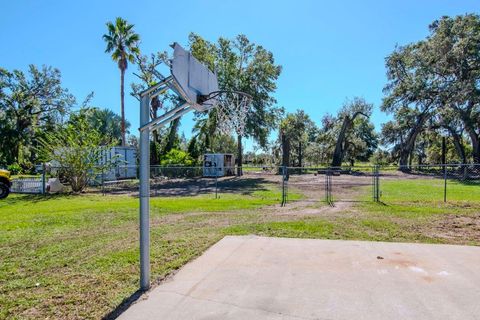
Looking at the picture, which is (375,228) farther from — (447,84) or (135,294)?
(447,84)

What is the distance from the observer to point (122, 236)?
6691mm

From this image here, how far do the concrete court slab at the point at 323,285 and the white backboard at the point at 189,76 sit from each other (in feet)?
7.08

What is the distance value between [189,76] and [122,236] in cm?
405

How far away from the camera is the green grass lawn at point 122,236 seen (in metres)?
3.71

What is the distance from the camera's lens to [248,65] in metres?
30.4

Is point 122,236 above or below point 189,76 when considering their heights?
below

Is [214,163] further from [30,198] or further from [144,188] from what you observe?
[144,188]

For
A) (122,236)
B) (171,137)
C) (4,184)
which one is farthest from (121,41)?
(122,236)

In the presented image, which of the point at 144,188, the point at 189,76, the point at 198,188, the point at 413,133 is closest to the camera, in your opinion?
the point at 144,188

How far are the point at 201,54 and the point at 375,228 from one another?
2444cm

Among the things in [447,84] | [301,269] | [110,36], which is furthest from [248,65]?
[301,269]

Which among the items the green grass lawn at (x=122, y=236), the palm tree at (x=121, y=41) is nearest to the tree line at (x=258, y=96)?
the palm tree at (x=121, y=41)

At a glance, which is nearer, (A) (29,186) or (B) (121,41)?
(A) (29,186)

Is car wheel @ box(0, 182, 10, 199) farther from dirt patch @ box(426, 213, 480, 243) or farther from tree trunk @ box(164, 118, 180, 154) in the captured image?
tree trunk @ box(164, 118, 180, 154)
